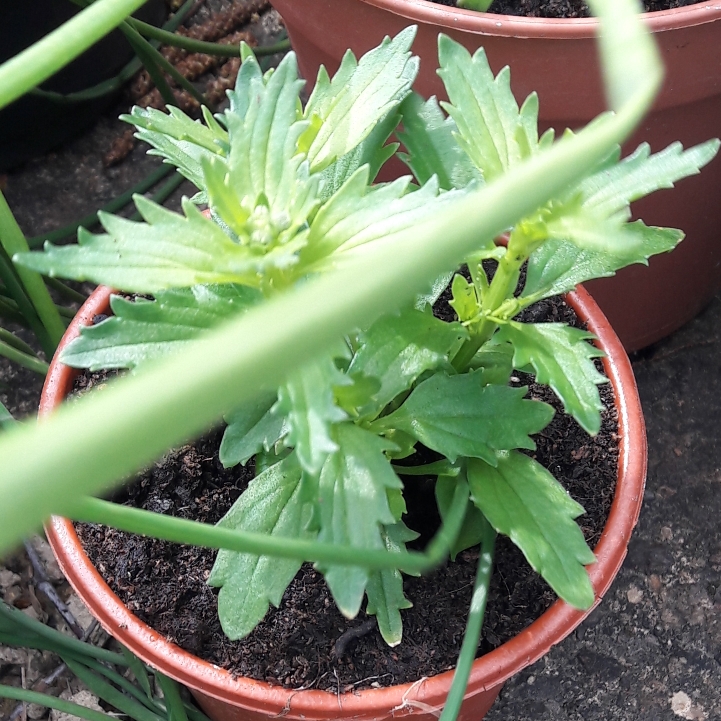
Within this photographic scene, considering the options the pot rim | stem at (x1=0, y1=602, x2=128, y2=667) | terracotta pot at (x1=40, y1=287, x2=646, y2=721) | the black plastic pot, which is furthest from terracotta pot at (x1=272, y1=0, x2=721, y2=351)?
stem at (x1=0, y1=602, x2=128, y2=667)

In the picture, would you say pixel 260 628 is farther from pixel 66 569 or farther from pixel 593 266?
pixel 593 266

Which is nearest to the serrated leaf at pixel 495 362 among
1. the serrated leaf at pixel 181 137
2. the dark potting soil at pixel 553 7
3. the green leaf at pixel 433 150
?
the green leaf at pixel 433 150

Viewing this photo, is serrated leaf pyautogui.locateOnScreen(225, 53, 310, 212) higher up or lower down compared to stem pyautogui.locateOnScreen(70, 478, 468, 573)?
higher up

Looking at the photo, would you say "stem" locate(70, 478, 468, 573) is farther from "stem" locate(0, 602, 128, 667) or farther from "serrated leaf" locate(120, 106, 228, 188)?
"stem" locate(0, 602, 128, 667)

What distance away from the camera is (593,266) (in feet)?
1.65

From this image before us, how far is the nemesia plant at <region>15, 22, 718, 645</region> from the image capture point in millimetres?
397

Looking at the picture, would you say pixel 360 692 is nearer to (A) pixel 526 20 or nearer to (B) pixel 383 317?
(B) pixel 383 317

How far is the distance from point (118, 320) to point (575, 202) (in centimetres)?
26

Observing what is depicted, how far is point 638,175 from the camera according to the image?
42 centimetres

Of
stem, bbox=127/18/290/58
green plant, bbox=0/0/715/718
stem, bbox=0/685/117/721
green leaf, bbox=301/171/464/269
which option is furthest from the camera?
stem, bbox=127/18/290/58

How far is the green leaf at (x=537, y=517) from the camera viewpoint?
479 mm

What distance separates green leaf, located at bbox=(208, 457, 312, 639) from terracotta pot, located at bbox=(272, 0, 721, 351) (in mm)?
384

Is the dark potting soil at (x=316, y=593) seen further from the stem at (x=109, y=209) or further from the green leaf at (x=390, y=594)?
the stem at (x=109, y=209)

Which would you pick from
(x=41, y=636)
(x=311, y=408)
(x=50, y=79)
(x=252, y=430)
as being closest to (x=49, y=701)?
(x=41, y=636)
